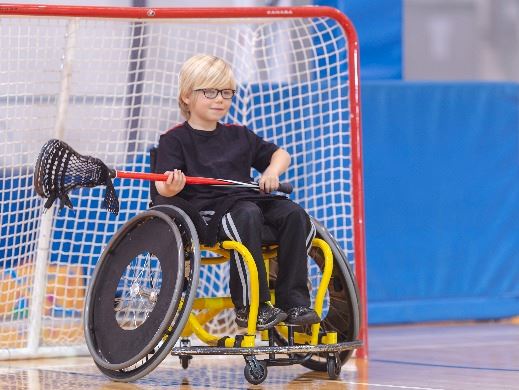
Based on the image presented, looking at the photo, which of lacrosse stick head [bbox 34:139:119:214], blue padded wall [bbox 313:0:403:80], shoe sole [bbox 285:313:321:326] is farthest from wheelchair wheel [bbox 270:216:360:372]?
blue padded wall [bbox 313:0:403:80]

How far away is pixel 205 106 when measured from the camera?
13.2 feet

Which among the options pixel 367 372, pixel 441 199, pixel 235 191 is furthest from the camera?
pixel 441 199

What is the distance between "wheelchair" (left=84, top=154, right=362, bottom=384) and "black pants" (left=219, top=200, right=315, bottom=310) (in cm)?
4

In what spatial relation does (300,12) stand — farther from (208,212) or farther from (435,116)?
(435,116)

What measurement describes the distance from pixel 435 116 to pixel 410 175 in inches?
13.4

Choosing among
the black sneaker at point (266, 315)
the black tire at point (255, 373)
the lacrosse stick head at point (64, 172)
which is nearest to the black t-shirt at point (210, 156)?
the lacrosse stick head at point (64, 172)

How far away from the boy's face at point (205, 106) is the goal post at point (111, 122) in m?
0.57

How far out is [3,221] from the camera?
4.80 meters

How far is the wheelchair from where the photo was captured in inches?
144

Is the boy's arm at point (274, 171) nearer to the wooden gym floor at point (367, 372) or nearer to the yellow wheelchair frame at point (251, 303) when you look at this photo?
the yellow wheelchair frame at point (251, 303)

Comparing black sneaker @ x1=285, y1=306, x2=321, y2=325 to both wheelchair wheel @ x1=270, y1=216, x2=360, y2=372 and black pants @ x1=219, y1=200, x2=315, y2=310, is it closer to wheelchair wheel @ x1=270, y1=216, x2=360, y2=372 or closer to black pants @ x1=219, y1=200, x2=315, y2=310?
black pants @ x1=219, y1=200, x2=315, y2=310

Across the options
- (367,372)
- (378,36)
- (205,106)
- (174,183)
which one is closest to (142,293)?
(174,183)

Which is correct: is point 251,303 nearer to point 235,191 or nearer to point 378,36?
point 235,191

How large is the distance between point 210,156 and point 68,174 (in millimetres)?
494
